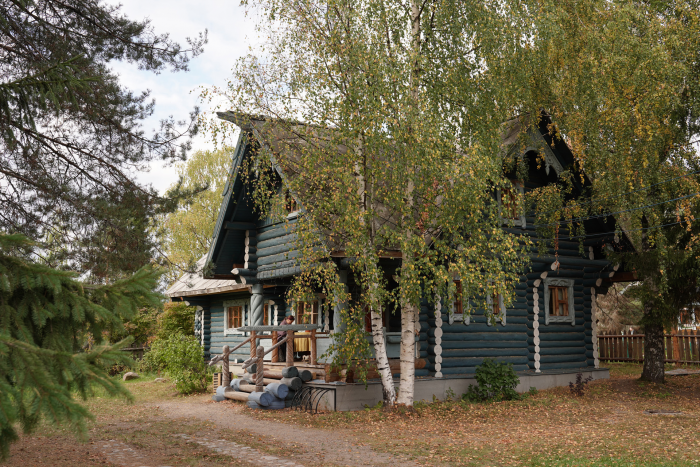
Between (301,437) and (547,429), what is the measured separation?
16.6ft

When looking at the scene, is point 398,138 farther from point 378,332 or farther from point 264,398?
point 264,398

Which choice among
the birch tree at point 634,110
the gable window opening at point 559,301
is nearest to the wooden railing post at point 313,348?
the birch tree at point 634,110

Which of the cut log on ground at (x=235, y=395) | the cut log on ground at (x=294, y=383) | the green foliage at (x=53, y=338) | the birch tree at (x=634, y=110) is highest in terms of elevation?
the birch tree at (x=634, y=110)

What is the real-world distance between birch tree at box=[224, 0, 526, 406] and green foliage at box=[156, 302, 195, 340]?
15.4 meters

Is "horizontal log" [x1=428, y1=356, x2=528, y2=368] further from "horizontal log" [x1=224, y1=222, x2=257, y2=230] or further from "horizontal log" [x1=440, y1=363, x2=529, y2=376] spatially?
"horizontal log" [x1=224, y1=222, x2=257, y2=230]

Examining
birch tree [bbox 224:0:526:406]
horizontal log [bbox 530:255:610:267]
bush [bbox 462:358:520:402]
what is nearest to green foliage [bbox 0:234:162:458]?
birch tree [bbox 224:0:526:406]

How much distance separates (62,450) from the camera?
1022 cm

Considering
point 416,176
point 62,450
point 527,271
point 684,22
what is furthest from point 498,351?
point 62,450

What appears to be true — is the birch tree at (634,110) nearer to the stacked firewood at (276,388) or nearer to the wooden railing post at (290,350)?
the wooden railing post at (290,350)

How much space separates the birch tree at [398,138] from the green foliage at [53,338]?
7813mm

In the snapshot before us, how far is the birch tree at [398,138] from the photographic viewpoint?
12.6m

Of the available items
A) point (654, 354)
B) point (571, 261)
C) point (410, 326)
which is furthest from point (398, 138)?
point (654, 354)

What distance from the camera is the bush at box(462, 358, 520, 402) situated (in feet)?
52.4

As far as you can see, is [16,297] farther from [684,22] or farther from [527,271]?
[684,22]
